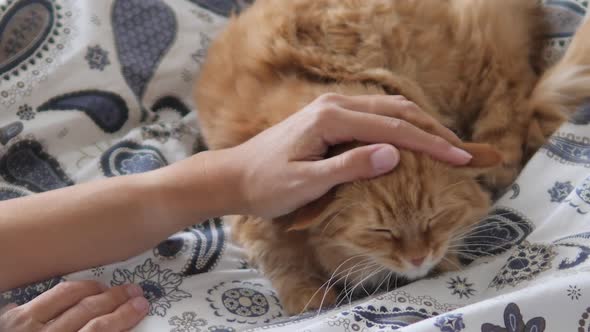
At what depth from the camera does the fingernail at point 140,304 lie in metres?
1.11

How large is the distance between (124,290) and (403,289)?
0.50 metres

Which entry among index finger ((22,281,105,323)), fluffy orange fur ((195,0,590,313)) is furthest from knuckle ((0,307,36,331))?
fluffy orange fur ((195,0,590,313))

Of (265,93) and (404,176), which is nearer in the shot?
(404,176)

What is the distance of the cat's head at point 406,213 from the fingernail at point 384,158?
1.2 inches

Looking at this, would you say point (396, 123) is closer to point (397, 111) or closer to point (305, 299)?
point (397, 111)

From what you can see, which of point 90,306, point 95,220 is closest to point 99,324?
point 90,306

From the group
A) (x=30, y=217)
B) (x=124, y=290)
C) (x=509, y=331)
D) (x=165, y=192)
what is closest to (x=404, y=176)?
(x=509, y=331)

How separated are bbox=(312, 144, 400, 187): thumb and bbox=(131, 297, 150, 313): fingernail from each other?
15.5 inches

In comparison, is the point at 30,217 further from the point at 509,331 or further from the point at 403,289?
the point at 509,331

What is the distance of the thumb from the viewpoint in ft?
3.35

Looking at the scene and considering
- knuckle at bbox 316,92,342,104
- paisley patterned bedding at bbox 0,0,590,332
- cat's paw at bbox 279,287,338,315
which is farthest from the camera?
cat's paw at bbox 279,287,338,315

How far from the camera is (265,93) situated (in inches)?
49.9

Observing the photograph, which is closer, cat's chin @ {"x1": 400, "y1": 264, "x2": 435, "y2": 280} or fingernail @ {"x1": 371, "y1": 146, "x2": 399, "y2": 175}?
→ fingernail @ {"x1": 371, "y1": 146, "x2": 399, "y2": 175}

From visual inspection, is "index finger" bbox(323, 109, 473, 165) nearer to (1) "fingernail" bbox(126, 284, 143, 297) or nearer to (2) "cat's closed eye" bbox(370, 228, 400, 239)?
(2) "cat's closed eye" bbox(370, 228, 400, 239)
